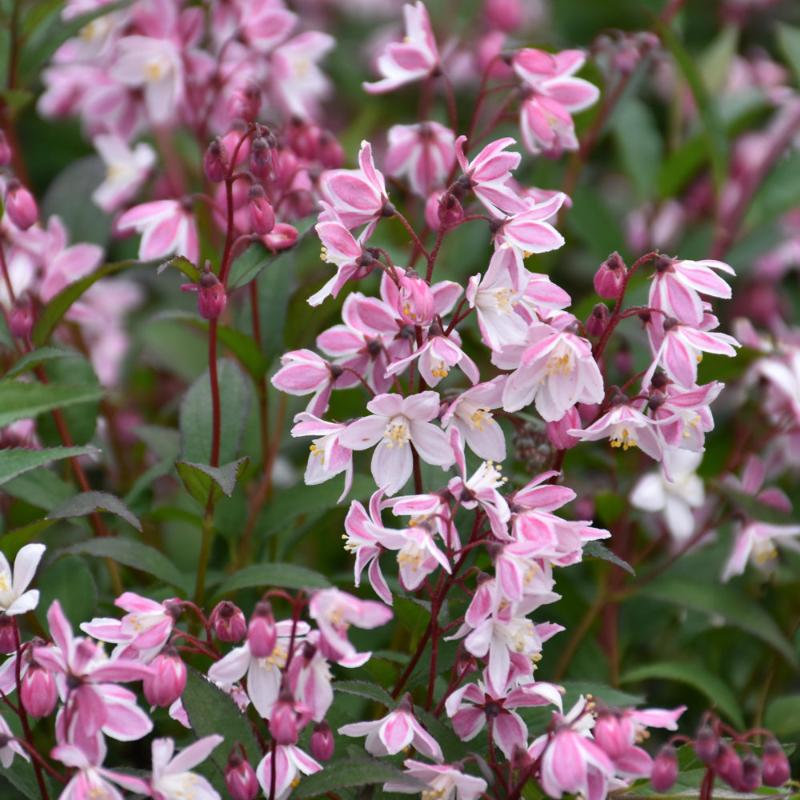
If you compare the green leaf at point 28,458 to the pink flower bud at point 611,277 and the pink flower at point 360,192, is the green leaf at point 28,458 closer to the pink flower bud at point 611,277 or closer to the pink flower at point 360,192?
the pink flower at point 360,192

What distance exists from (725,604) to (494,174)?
626 millimetres

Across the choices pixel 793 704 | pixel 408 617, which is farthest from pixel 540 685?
pixel 793 704

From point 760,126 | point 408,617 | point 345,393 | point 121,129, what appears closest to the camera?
point 408,617

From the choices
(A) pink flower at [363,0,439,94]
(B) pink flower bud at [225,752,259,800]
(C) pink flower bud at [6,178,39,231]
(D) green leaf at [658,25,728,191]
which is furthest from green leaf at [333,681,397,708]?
(D) green leaf at [658,25,728,191]

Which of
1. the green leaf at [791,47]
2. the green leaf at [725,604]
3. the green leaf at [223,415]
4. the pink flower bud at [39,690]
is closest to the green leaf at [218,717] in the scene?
the pink flower bud at [39,690]

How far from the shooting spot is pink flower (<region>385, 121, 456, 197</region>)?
1420 millimetres

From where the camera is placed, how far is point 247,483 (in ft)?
4.95

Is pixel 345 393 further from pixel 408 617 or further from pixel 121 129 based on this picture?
pixel 121 129

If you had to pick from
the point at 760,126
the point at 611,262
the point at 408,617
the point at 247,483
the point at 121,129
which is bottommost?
the point at 760,126

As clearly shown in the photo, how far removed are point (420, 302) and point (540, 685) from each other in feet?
1.09

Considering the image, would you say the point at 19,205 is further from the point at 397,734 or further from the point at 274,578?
the point at 397,734

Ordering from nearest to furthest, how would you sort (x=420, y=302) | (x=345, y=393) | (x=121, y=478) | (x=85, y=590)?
(x=420, y=302)
(x=85, y=590)
(x=345, y=393)
(x=121, y=478)

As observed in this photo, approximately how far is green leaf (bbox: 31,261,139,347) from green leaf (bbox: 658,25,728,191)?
82 cm

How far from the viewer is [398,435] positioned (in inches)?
40.1
